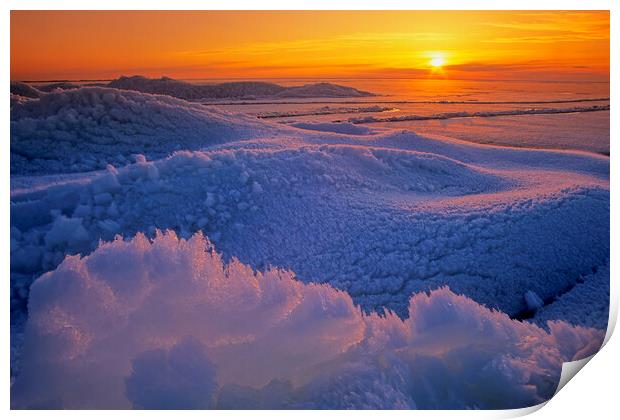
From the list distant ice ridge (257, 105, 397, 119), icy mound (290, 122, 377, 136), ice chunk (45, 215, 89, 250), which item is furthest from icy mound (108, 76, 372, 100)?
ice chunk (45, 215, 89, 250)

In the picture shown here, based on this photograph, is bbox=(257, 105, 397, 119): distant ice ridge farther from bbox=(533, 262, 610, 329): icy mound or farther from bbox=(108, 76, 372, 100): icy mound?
bbox=(533, 262, 610, 329): icy mound

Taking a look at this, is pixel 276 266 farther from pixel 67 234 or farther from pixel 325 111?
pixel 325 111

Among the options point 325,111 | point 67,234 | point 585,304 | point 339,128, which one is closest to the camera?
point 67,234

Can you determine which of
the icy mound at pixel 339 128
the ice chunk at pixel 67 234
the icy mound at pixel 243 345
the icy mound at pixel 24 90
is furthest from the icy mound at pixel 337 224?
the icy mound at pixel 339 128

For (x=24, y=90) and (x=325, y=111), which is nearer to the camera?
(x=24, y=90)

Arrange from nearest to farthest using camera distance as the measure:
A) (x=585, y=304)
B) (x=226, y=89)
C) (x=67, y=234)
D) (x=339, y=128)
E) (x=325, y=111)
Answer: (x=67, y=234) < (x=585, y=304) < (x=226, y=89) < (x=325, y=111) < (x=339, y=128)

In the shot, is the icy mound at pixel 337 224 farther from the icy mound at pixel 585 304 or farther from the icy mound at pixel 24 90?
the icy mound at pixel 24 90

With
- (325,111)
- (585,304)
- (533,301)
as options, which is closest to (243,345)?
(533,301)
